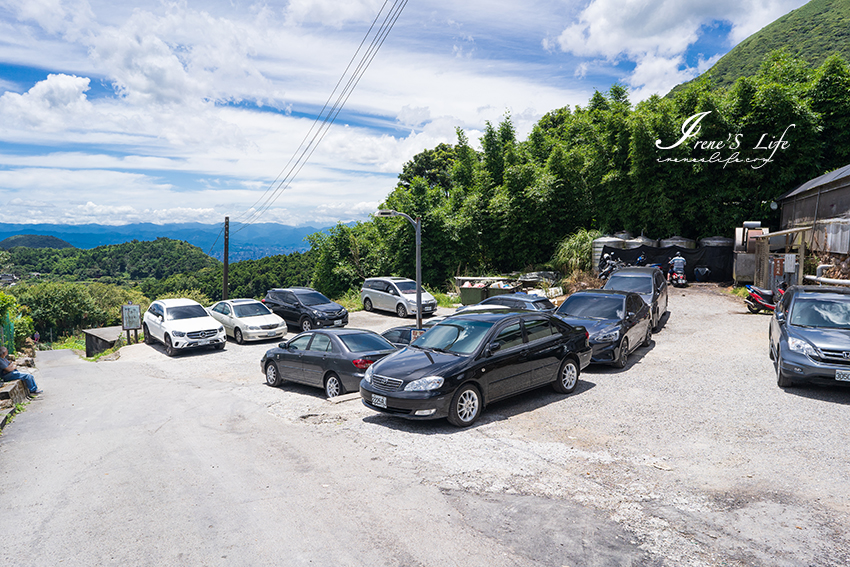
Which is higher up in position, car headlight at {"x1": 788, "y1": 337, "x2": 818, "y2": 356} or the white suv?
car headlight at {"x1": 788, "y1": 337, "x2": 818, "y2": 356}

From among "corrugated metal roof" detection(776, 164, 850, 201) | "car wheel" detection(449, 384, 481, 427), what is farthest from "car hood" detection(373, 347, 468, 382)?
"corrugated metal roof" detection(776, 164, 850, 201)

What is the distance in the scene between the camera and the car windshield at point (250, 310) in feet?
63.4

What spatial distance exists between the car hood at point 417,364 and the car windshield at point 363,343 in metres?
2.21

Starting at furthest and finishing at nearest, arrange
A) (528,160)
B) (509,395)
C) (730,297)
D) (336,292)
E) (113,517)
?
(336,292), (528,160), (730,297), (509,395), (113,517)

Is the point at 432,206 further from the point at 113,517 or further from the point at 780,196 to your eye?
the point at 113,517

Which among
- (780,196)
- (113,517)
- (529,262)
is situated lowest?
(113,517)

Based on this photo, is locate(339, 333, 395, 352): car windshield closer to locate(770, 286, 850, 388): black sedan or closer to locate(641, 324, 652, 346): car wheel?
locate(641, 324, 652, 346): car wheel

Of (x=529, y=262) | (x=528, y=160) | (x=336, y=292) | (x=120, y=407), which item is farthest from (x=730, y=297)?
(x=336, y=292)

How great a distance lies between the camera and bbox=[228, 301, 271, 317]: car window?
63.4 ft

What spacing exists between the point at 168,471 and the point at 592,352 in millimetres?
8118

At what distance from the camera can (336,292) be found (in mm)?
36656

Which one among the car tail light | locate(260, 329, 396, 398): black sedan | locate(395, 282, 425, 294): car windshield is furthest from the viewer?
locate(395, 282, 425, 294): car windshield

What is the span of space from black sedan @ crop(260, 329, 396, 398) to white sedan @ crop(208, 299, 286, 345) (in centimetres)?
710

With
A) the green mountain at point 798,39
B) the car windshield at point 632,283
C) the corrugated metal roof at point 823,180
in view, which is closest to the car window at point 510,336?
the car windshield at point 632,283
